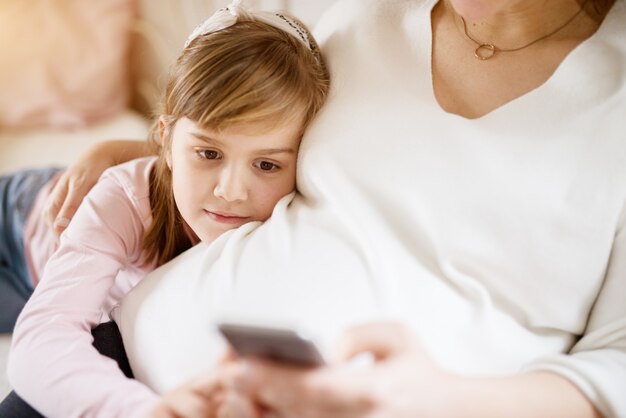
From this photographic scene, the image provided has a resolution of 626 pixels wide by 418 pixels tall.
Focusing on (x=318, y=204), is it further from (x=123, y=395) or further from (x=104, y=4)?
(x=104, y=4)

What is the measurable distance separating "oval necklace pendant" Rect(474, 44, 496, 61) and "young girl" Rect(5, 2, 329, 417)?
21 cm

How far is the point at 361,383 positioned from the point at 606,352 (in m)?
0.35

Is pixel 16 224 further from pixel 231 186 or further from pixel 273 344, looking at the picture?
pixel 273 344

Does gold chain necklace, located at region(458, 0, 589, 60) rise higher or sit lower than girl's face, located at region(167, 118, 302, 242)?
higher

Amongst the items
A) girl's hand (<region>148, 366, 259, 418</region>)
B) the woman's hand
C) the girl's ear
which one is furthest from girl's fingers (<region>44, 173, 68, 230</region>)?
girl's hand (<region>148, 366, 259, 418</region>)

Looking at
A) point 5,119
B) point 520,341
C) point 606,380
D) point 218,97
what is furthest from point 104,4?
point 606,380

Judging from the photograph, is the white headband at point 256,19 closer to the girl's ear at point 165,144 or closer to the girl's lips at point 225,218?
the girl's ear at point 165,144

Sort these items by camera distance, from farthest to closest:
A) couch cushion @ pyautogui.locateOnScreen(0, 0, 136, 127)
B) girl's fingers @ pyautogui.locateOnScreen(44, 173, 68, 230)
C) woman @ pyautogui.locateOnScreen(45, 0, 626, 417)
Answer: couch cushion @ pyautogui.locateOnScreen(0, 0, 136, 127) → girl's fingers @ pyautogui.locateOnScreen(44, 173, 68, 230) → woman @ pyautogui.locateOnScreen(45, 0, 626, 417)

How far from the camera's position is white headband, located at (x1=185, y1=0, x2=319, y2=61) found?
0.94 metres

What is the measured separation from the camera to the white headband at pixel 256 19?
0.94 meters

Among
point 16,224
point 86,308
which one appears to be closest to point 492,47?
point 86,308

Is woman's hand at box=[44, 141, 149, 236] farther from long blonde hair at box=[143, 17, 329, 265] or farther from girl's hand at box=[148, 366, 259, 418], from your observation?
girl's hand at box=[148, 366, 259, 418]

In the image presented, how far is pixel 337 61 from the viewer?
0.92 metres

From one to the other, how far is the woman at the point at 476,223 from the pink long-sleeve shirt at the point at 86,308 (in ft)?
0.19
